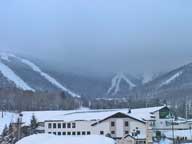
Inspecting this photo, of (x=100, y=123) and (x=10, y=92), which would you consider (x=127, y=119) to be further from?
(x=10, y=92)

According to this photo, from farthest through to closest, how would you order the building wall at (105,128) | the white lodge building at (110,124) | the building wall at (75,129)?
the building wall at (75,129) → the building wall at (105,128) → the white lodge building at (110,124)

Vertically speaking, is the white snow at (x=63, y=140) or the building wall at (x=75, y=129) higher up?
the building wall at (x=75, y=129)

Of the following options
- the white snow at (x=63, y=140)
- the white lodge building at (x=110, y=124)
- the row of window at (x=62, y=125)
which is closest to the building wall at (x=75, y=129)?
the white lodge building at (x=110, y=124)

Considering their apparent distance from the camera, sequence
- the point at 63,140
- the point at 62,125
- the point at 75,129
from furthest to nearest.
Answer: the point at 62,125 → the point at 75,129 → the point at 63,140

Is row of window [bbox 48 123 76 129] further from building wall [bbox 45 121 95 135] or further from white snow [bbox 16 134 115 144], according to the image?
white snow [bbox 16 134 115 144]

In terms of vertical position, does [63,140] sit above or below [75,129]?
below

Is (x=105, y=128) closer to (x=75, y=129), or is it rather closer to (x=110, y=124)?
(x=110, y=124)

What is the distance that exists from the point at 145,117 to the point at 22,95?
189 ft

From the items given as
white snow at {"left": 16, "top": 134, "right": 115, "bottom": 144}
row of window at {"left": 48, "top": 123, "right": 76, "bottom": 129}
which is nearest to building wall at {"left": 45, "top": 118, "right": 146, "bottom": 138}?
row of window at {"left": 48, "top": 123, "right": 76, "bottom": 129}

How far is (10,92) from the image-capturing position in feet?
406

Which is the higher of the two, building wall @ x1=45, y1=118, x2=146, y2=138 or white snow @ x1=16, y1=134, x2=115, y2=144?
building wall @ x1=45, y1=118, x2=146, y2=138

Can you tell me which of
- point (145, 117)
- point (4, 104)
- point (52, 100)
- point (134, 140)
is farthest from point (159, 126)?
point (52, 100)

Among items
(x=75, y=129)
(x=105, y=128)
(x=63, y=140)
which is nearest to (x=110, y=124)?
(x=105, y=128)

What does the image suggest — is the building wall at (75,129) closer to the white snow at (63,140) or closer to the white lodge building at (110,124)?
the white lodge building at (110,124)
